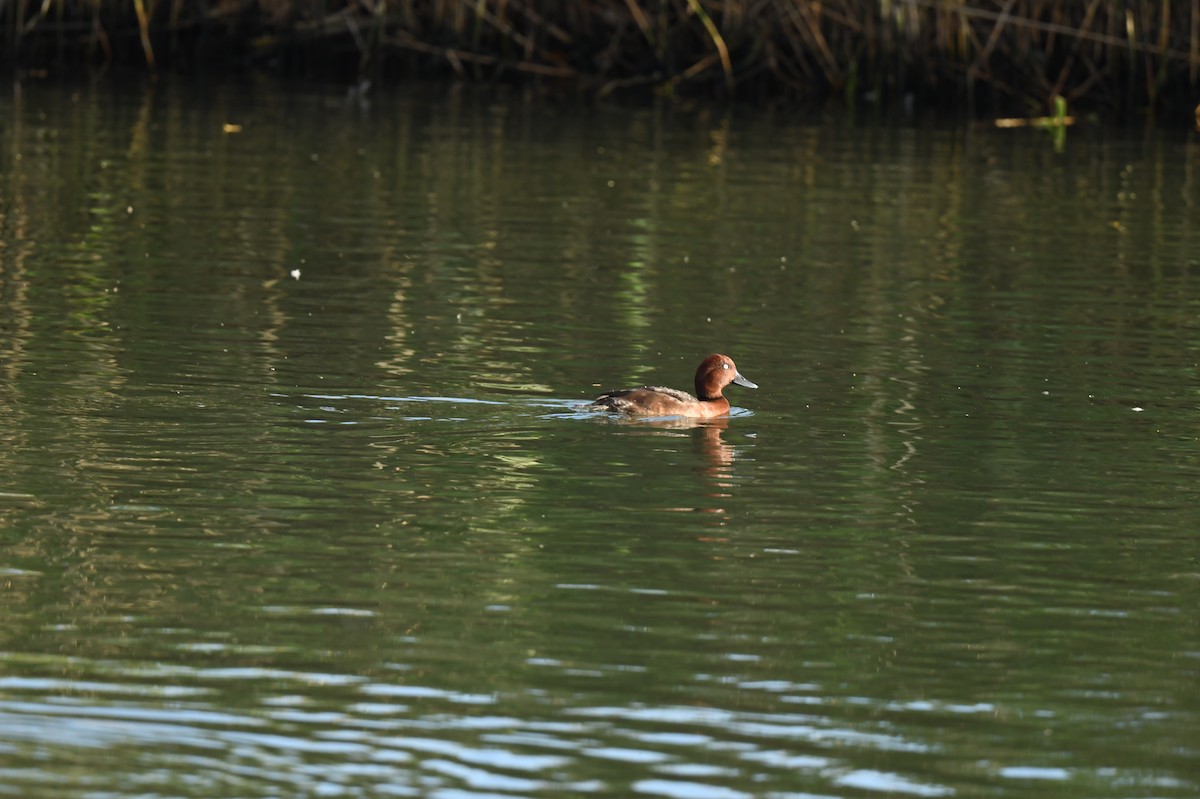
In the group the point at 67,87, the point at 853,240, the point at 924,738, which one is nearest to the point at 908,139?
the point at 853,240

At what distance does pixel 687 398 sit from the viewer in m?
11.7

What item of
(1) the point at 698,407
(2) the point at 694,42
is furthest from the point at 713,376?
(2) the point at 694,42

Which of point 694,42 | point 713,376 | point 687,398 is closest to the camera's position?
point 687,398

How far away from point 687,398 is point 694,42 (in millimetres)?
19883

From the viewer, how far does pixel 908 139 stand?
26.5 m

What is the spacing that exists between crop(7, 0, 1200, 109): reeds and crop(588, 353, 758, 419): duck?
16.4 m

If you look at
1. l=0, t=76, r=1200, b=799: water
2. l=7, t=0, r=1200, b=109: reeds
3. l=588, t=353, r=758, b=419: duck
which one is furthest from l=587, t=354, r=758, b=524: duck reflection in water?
l=7, t=0, r=1200, b=109: reeds

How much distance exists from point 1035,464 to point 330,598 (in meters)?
4.01

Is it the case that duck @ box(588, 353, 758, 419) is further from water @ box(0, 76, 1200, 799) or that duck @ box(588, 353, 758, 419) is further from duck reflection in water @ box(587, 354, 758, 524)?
water @ box(0, 76, 1200, 799)

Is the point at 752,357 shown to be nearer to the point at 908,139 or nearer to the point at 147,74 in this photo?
the point at 908,139

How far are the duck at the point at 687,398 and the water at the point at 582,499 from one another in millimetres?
121

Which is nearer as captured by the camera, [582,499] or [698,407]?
[582,499]

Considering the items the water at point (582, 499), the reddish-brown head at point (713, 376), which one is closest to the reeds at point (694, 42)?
the water at point (582, 499)

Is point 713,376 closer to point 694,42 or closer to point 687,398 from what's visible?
point 687,398
